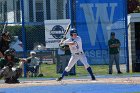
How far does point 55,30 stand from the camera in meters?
23.1

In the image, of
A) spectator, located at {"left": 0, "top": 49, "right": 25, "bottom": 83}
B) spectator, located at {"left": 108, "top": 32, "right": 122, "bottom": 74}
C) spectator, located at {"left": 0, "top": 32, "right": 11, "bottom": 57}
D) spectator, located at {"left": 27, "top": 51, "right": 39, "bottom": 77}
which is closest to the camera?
spectator, located at {"left": 0, "top": 49, "right": 25, "bottom": 83}

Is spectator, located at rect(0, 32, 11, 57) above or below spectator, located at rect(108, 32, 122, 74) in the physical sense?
above

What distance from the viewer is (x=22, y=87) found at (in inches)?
606

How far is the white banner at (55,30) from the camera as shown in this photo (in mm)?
23047

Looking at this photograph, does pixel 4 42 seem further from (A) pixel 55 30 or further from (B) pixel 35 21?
(B) pixel 35 21

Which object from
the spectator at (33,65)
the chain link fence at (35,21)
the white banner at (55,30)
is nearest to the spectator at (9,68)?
the spectator at (33,65)

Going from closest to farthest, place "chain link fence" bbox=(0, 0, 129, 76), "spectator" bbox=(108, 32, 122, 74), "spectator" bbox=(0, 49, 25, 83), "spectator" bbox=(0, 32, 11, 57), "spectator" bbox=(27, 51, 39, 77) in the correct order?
1. "spectator" bbox=(0, 49, 25, 83)
2. "spectator" bbox=(0, 32, 11, 57)
3. "spectator" bbox=(27, 51, 39, 77)
4. "spectator" bbox=(108, 32, 122, 74)
5. "chain link fence" bbox=(0, 0, 129, 76)

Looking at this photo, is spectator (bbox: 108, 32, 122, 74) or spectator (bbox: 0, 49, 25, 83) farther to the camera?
spectator (bbox: 108, 32, 122, 74)

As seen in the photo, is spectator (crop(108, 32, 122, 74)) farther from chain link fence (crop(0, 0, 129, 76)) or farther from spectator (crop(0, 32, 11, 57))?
spectator (crop(0, 32, 11, 57))

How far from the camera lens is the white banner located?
23.0 metres

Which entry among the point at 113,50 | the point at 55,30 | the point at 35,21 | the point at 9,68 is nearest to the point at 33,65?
the point at 55,30

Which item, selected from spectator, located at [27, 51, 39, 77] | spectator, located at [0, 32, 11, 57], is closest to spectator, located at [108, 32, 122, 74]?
spectator, located at [27, 51, 39, 77]

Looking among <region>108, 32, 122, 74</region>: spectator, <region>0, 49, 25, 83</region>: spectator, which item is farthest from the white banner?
<region>0, 49, 25, 83</region>: spectator

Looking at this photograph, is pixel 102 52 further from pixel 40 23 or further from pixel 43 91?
pixel 43 91
